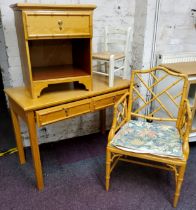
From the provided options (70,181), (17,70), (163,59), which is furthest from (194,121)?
(17,70)

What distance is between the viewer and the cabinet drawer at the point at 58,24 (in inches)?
49.2

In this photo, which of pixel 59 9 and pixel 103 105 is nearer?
pixel 59 9

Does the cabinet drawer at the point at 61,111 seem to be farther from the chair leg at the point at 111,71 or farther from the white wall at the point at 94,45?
the white wall at the point at 94,45

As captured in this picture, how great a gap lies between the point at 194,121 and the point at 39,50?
1.61 metres

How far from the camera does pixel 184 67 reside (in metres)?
1.90

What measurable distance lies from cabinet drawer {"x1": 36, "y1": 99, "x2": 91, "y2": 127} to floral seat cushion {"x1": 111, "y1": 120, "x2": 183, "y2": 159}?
12.3 inches

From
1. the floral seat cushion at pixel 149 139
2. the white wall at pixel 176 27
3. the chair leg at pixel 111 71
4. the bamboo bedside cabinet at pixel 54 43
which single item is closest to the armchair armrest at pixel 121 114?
the floral seat cushion at pixel 149 139

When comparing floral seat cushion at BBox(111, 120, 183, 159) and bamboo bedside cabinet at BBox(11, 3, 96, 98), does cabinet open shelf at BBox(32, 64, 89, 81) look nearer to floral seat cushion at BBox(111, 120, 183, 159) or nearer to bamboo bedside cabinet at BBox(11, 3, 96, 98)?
bamboo bedside cabinet at BBox(11, 3, 96, 98)

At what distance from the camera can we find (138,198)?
153 centimetres

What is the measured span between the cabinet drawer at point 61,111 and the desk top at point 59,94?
3 cm

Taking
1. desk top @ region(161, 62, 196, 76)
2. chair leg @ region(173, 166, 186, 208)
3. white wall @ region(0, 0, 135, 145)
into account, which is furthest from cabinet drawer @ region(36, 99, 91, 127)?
desk top @ region(161, 62, 196, 76)

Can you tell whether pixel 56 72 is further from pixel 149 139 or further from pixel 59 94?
pixel 149 139

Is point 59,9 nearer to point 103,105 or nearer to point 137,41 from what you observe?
point 103,105

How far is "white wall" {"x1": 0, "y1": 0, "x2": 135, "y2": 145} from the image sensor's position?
1630 millimetres
